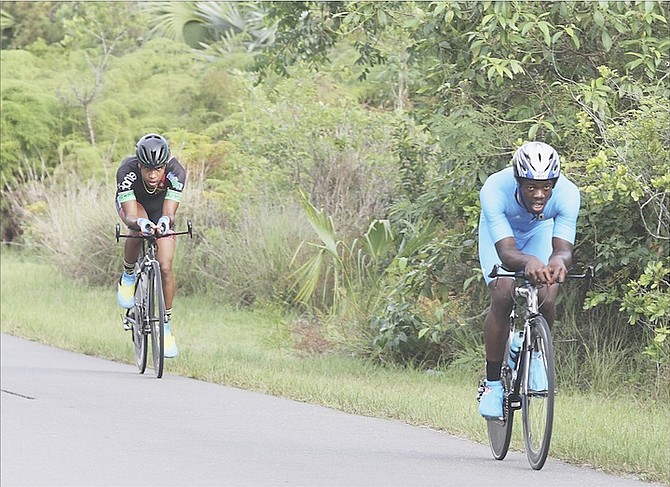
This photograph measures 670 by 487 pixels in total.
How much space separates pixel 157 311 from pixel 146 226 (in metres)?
1.02

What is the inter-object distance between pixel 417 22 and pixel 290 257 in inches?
267

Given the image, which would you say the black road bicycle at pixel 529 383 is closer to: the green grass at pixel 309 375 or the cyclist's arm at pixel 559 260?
the cyclist's arm at pixel 559 260

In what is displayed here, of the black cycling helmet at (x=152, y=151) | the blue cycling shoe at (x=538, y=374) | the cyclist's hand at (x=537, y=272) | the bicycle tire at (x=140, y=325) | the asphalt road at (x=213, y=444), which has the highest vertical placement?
the black cycling helmet at (x=152, y=151)

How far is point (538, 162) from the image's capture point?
8.10m

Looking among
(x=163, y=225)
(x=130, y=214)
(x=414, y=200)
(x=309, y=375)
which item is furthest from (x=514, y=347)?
(x=414, y=200)

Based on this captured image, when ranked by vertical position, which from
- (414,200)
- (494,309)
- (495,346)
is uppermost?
(414,200)

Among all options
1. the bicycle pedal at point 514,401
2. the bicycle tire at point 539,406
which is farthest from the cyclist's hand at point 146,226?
the bicycle tire at point 539,406

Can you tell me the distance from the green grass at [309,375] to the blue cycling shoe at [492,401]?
694 millimetres

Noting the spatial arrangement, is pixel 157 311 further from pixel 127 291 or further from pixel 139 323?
pixel 127 291

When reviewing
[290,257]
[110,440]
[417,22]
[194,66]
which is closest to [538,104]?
[417,22]

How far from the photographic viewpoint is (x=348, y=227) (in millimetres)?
19016

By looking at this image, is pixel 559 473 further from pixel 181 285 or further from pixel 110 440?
pixel 181 285

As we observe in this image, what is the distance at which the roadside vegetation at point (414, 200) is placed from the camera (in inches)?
495

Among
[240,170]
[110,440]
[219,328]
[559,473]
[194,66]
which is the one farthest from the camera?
[194,66]
